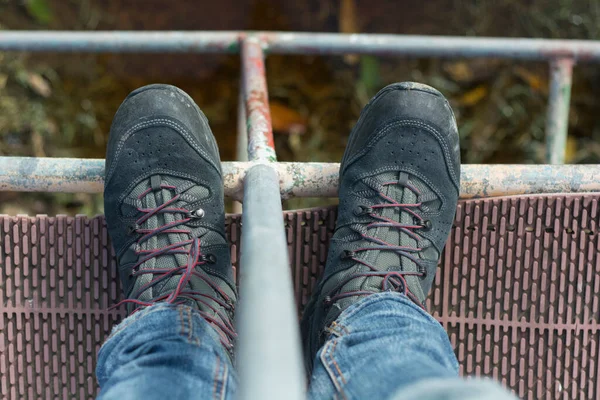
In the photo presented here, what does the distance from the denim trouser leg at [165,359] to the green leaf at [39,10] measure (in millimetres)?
1696

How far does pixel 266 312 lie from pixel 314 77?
6.07 feet

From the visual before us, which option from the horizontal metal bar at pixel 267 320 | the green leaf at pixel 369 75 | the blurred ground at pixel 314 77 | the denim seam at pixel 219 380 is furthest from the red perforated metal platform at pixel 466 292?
the green leaf at pixel 369 75

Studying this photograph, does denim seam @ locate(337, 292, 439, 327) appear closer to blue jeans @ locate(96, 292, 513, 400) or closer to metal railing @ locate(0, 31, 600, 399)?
blue jeans @ locate(96, 292, 513, 400)

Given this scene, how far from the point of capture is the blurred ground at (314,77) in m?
2.14

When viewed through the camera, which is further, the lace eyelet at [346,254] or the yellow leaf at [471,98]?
the yellow leaf at [471,98]

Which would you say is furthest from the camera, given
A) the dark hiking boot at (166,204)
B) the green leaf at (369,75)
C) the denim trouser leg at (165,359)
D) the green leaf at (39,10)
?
the green leaf at (369,75)

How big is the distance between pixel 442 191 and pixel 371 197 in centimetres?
12

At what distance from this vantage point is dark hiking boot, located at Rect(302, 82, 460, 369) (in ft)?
3.17

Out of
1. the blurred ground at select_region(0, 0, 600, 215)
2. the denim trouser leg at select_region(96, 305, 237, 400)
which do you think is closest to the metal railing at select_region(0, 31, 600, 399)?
the denim trouser leg at select_region(96, 305, 237, 400)

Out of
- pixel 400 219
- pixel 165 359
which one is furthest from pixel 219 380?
pixel 400 219

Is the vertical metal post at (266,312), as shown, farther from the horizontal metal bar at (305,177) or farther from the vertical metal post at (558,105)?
the vertical metal post at (558,105)

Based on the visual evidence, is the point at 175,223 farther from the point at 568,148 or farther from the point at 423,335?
the point at 568,148

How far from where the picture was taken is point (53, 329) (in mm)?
955

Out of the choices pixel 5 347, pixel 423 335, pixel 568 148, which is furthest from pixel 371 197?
pixel 568 148
